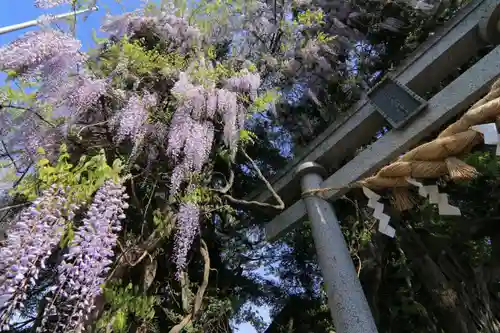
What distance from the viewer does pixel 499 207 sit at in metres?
4.15

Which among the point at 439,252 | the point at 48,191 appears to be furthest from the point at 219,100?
the point at 439,252

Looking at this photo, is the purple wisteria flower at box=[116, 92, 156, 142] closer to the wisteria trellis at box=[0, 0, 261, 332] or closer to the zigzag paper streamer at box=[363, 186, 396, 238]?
the wisteria trellis at box=[0, 0, 261, 332]

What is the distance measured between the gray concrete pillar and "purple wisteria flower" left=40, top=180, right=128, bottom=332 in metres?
1.15

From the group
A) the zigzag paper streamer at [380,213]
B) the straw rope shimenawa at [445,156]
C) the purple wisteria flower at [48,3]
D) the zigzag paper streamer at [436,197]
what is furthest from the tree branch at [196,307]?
the purple wisteria flower at [48,3]

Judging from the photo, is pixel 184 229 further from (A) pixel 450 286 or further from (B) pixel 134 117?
(A) pixel 450 286

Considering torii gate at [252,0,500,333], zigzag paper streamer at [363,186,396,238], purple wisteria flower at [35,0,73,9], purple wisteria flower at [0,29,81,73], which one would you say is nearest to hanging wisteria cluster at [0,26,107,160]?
purple wisteria flower at [0,29,81,73]

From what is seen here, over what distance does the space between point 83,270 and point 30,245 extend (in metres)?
0.28

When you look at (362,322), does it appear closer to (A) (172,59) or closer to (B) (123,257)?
(B) (123,257)

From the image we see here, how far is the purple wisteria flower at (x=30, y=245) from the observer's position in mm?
1741

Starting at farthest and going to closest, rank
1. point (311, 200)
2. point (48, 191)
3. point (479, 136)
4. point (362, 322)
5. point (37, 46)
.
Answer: point (37, 46) < point (311, 200) < point (48, 191) < point (362, 322) < point (479, 136)

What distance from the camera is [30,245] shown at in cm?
192

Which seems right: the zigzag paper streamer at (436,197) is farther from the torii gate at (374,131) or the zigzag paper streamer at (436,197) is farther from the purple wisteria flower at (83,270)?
the purple wisteria flower at (83,270)

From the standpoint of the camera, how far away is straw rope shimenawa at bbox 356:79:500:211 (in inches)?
62.2

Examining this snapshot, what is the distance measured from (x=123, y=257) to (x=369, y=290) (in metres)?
2.72
